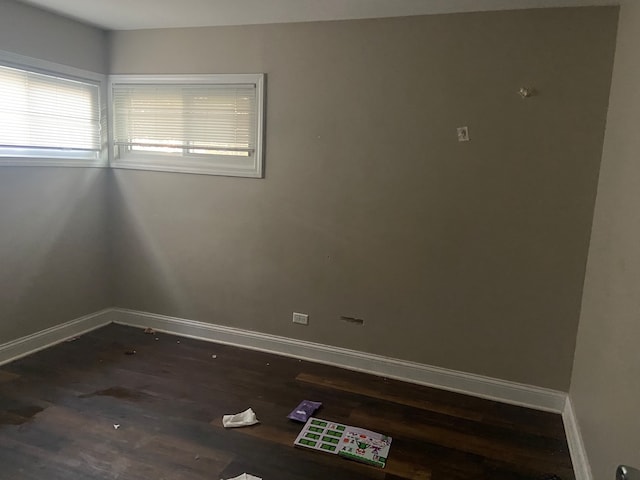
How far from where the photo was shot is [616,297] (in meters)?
2.10

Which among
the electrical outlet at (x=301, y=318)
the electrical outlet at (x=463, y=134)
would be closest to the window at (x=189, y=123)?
the electrical outlet at (x=301, y=318)

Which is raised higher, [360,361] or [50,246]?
[50,246]

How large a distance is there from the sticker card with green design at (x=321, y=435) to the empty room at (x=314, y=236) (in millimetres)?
14

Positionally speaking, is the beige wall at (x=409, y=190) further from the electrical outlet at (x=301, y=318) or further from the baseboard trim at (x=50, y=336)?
the baseboard trim at (x=50, y=336)

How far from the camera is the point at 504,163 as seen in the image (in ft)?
9.80

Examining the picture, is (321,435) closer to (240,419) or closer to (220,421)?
(240,419)

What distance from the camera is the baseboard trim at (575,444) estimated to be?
2.30 meters

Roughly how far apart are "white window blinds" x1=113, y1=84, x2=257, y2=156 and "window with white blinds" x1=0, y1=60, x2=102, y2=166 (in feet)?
0.68

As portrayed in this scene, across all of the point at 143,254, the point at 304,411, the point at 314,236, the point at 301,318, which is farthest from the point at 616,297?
the point at 143,254

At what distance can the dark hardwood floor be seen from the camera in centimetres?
237

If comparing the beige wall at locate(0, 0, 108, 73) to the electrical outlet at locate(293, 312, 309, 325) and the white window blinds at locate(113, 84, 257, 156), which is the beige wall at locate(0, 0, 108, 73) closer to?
the white window blinds at locate(113, 84, 257, 156)

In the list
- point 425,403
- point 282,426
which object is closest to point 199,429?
point 282,426

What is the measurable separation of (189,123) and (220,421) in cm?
226

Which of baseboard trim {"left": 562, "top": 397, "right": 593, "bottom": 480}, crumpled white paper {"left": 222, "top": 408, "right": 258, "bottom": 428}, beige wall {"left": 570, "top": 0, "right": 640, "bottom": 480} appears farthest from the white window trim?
baseboard trim {"left": 562, "top": 397, "right": 593, "bottom": 480}
